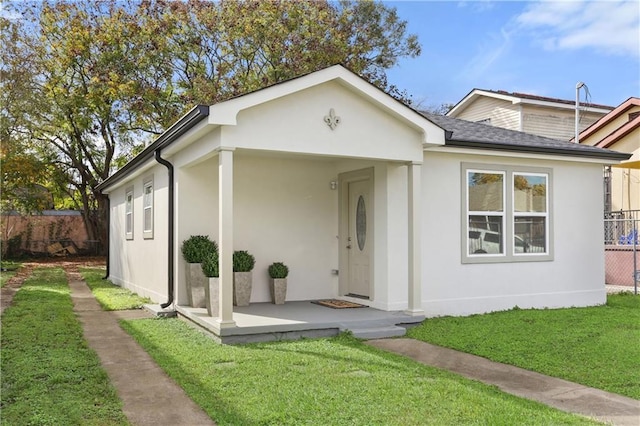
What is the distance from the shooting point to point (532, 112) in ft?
69.4

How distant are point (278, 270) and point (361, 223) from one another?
160 cm

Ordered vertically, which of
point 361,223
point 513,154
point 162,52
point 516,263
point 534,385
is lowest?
point 534,385

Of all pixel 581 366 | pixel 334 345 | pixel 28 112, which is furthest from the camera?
pixel 28 112

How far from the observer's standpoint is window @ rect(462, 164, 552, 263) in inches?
376

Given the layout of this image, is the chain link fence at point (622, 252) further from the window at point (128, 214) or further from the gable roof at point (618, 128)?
the window at point (128, 214)

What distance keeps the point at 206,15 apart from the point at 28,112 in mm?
7368

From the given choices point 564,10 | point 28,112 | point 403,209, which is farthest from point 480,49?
point 28,112

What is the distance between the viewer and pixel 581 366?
5.94 meters

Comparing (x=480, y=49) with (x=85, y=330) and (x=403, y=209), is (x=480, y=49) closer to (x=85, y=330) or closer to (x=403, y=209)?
(x=403, y=209)

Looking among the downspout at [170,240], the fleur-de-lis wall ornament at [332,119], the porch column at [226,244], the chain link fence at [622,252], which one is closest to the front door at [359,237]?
the fleur-de-lis wall ornament at [332,119]

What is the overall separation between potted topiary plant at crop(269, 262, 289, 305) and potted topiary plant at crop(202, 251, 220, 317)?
142cm

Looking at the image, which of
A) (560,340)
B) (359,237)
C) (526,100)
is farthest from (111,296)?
(526,100)

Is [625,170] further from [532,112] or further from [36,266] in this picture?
[36,266]

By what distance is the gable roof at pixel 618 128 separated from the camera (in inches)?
649
